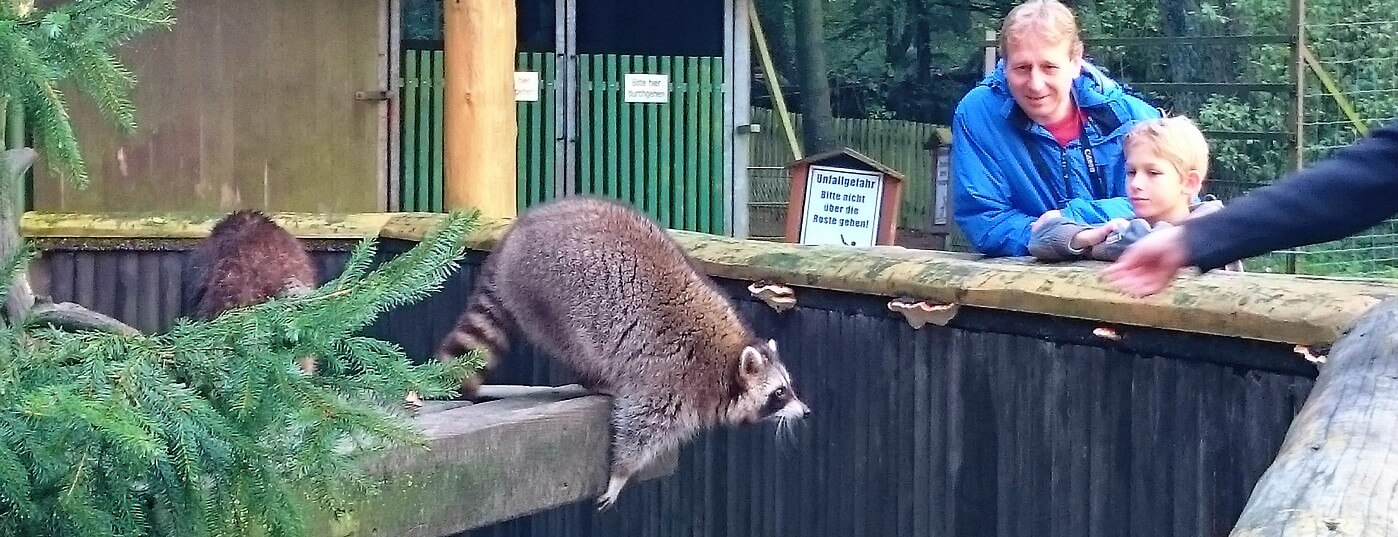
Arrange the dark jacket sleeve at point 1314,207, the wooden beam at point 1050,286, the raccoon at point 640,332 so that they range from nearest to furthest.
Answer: the dark jacket sleeve at point 1314,207, the wooden beam at point 1050,286, the raccoon at point 640,332

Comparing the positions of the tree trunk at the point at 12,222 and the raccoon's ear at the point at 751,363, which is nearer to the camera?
the tree trunk at the point at 12,222

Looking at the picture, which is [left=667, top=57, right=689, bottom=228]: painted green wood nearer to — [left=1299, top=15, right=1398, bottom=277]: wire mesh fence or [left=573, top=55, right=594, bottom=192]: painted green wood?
[left=573, top=55, right=594, bottom=192]: painted green wood

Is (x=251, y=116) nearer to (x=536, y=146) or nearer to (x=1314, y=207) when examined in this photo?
(x=536, y=146)

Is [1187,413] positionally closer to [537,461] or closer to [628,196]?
[537,461]

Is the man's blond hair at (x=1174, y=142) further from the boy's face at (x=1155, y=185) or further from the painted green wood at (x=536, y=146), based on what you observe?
the painted green wood at (x=536, y=146)

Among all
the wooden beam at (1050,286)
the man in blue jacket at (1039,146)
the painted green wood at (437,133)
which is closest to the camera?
the wooden beam at (1050,286)

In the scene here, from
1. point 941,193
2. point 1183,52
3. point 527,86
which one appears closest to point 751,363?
point 527,86

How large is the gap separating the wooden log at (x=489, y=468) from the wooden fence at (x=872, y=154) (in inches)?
403

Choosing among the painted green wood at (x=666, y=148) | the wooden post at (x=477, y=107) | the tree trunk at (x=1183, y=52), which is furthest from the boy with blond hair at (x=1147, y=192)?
the tree trunk at (x=1183, y=52)

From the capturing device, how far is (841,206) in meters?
9.02

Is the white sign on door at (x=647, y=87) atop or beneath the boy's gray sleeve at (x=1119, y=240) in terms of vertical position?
atop

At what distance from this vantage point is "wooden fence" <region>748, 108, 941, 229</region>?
47.5ft

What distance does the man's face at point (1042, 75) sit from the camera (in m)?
3.87

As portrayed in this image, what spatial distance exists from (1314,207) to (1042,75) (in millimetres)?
1952
